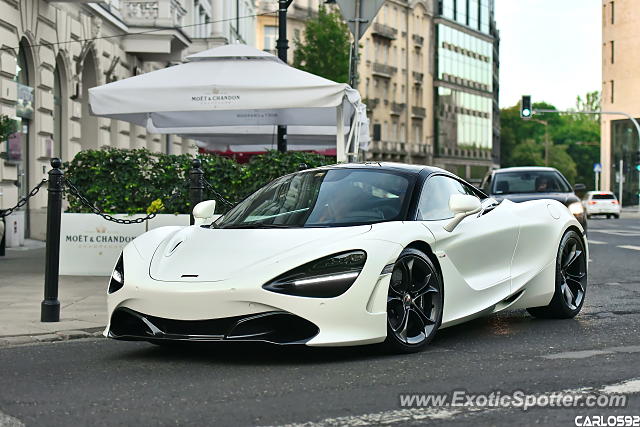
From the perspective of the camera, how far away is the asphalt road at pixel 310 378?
5.18 metres

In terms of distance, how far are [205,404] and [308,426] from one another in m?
0.73

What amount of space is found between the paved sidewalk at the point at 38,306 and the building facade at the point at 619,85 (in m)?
73.1

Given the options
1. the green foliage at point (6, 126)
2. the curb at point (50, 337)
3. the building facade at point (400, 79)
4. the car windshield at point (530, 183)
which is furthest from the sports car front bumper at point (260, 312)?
the building facade at point (400, 79)

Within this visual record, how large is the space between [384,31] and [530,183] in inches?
3185

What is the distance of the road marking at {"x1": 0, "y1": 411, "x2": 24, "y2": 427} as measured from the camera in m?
5.07

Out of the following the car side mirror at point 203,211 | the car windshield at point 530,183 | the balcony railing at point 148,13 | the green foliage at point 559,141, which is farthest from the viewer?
the green foliage at point 559,141

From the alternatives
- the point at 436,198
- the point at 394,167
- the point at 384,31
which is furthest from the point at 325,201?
the point at 384,31

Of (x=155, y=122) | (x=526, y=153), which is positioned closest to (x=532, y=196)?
(x=155, y=122)

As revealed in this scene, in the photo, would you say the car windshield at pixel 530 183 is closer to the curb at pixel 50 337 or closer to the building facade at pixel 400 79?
the curb at pixel 50 337

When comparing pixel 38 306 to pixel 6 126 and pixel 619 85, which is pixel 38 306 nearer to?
pixel 6 126

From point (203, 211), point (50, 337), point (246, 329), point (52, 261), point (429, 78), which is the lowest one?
point (50, 337)

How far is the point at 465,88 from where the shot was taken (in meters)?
120

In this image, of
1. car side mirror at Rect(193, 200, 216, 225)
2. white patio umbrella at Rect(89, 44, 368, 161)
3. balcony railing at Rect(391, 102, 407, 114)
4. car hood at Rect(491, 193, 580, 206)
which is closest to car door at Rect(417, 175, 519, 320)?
car side mirror at Rect(193, 200, 216, 225)

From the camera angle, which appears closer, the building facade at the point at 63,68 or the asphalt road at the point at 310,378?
the asphalt road at the point at 310,378
